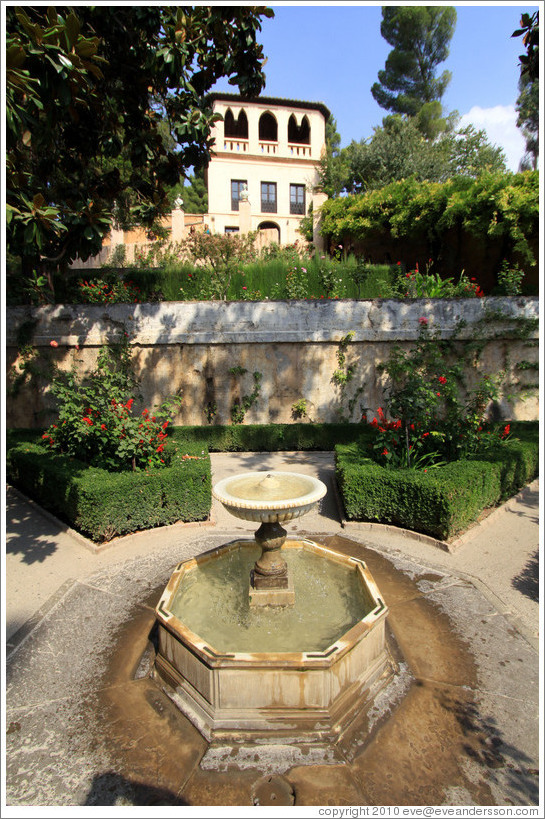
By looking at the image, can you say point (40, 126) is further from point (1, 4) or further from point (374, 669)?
point (374, 669)

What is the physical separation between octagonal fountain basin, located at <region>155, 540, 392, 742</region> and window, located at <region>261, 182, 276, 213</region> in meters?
22.5

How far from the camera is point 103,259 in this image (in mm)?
17688

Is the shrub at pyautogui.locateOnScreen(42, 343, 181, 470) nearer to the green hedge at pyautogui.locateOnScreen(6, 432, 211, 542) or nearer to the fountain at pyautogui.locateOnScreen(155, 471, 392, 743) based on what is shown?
the green hedge at pyautogui.locateOnScreen(6, 432, 211, 542)

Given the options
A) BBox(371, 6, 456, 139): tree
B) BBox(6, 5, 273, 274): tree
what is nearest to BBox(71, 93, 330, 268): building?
BBox(371, 6, 456, 139): tree

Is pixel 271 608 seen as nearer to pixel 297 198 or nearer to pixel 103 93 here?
pixel 103 93

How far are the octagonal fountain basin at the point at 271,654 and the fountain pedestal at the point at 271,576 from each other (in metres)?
0.09

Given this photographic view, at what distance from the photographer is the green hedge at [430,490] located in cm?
558

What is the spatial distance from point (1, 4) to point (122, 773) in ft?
16.6

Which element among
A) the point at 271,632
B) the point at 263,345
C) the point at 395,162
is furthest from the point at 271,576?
the point at 395,162

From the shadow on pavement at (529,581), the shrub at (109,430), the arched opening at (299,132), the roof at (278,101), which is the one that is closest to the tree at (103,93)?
the shrub at (109,430)

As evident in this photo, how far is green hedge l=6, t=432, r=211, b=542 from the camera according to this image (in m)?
5.71

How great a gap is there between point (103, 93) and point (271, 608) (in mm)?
7442

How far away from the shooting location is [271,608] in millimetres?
4094

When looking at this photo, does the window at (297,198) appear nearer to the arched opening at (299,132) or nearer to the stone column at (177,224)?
the arched opening at (299,132)
